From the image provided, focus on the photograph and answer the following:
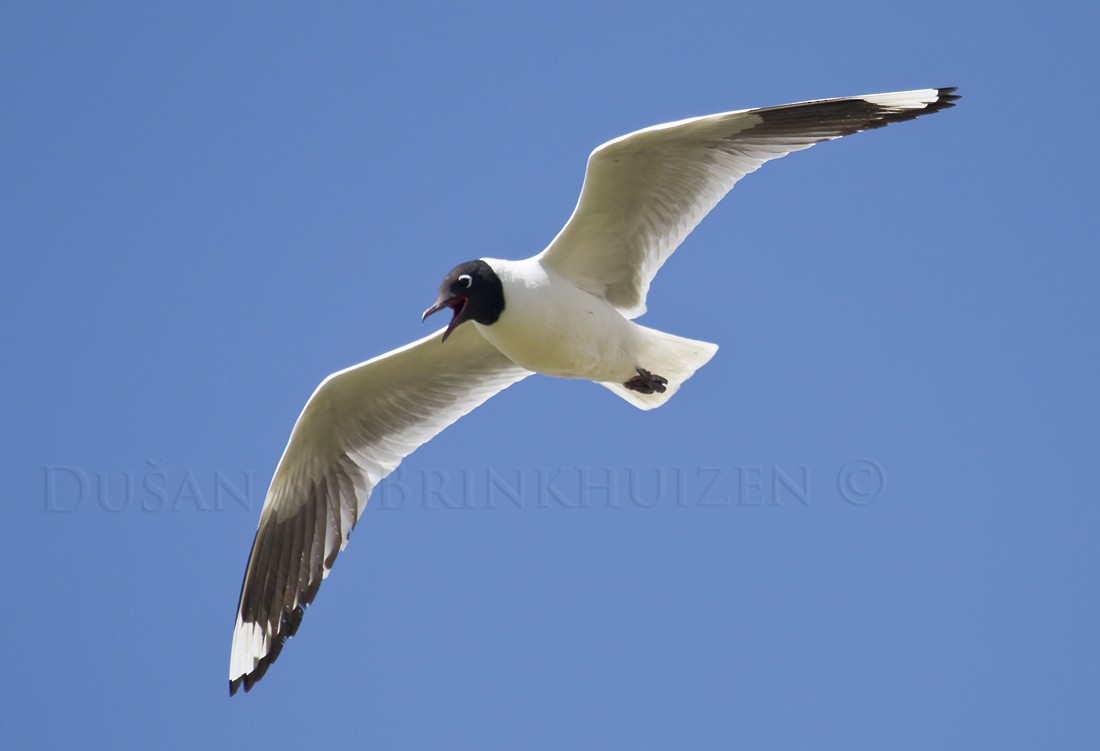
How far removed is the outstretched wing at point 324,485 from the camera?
27.7 ft

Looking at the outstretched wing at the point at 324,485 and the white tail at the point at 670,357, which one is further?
the outstretched wing at the point at 324,485

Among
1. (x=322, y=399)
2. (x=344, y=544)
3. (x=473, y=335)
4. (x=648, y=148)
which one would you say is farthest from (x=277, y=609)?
(x=648, y=148)

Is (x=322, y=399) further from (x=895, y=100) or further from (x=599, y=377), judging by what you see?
(x=895, y=100)

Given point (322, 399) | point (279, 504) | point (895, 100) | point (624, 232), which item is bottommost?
point (279, 504)

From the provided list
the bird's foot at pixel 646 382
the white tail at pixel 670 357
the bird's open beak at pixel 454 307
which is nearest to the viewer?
the bird's open beak at pixel 454 307

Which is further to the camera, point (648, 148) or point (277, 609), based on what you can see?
point (277, 609)

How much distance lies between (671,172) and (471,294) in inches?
52.6

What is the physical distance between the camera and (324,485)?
27.9 feet

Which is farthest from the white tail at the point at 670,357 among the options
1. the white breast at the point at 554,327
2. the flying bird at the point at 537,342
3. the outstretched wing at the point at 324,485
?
the outstretched wing at the point at 324,485

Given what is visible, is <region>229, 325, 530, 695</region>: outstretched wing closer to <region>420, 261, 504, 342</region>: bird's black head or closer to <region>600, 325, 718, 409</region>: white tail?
<region>600, 325, 718, 409</region>: white tail

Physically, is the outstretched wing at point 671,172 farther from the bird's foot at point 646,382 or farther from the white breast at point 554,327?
the bird's foot at point 646,382

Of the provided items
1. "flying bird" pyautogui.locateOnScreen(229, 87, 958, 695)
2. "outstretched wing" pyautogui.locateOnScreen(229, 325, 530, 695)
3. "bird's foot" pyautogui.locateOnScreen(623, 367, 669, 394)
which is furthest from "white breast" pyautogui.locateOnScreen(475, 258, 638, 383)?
Answer: "outstretched wing" pyautogui.locateOnScreen(229, 325, 530, 695)

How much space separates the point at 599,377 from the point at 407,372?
48.5 inches

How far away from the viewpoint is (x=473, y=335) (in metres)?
8.31
